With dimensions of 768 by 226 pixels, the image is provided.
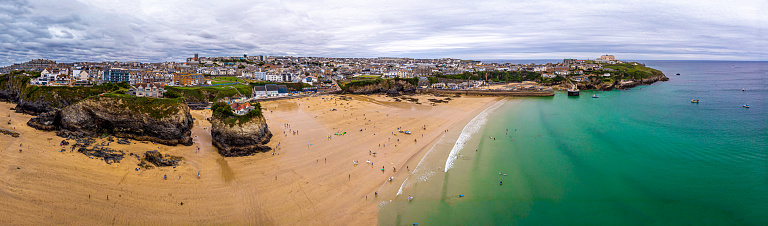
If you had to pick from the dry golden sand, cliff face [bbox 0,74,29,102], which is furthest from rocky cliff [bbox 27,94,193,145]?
cliff face [bbox 0,74,29,102]

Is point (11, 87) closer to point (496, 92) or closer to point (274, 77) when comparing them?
point (274, 77)

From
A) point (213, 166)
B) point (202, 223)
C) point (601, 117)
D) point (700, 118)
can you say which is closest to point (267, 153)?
point (213, 166)

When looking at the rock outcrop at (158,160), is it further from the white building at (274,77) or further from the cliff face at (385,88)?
the white building at (274,77)

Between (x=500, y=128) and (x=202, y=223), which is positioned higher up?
(x=500, y=128)

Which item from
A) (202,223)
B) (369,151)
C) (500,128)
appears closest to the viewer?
(202,223)

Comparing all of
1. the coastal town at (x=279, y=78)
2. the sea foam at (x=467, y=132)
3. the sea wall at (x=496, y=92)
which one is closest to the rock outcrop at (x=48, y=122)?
the coastal town at (x=279, y=78)

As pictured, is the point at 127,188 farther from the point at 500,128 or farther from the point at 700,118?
the point at 700,118
